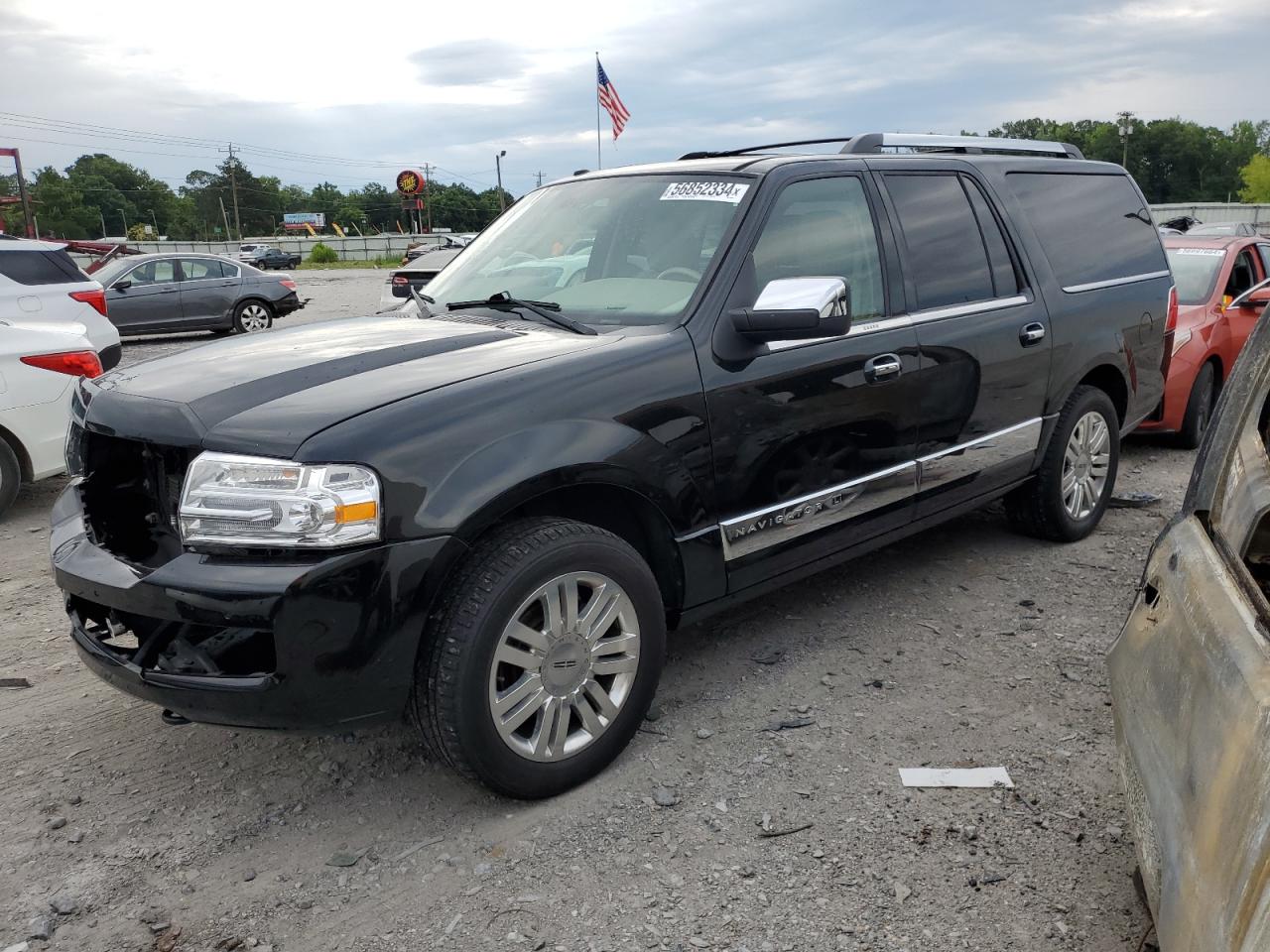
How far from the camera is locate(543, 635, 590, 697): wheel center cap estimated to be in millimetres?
2969

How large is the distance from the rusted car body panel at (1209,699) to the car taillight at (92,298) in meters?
7.84

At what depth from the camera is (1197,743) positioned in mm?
1952

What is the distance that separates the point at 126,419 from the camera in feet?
9.78

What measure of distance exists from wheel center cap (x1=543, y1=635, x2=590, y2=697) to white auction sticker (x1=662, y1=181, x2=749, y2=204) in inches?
65.8

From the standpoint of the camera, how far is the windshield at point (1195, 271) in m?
7.92

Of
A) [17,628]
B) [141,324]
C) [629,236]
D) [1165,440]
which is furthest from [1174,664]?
[141,324]

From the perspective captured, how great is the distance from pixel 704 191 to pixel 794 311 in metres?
0.77

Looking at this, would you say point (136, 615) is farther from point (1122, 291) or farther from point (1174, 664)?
point (1122, 291)

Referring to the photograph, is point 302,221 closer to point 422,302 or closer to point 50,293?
point 50,293

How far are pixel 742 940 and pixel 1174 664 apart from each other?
3.83 feet

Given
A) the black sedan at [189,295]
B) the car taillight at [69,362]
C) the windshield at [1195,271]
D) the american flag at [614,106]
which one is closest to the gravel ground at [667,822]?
the car taillight at [69,362]

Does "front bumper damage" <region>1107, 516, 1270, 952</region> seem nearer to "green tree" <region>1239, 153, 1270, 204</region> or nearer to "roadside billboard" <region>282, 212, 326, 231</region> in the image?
"green tree" <region>1239, 153, 1270, 204</region>

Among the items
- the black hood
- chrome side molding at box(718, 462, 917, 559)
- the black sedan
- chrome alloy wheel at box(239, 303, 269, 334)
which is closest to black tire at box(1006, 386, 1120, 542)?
chrome side molding at box(718, 462, 917, 559)

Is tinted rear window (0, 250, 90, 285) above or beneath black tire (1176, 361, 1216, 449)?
above
